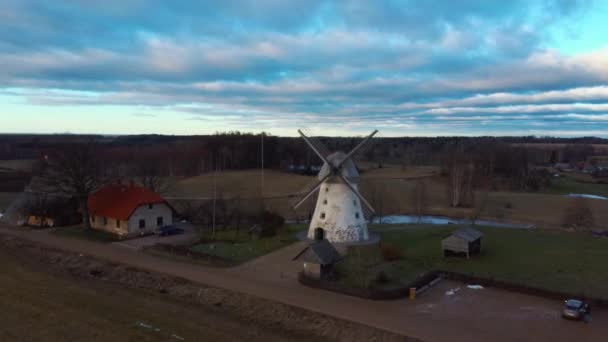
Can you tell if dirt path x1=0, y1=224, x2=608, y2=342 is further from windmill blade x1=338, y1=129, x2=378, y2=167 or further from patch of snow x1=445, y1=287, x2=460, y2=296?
windmill blade x1=338, y1=129, x2=378, y2=167

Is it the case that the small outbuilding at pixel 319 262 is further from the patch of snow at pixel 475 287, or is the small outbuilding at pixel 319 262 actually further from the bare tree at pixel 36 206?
the bare tree at pixel 36 206

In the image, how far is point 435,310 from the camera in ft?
57.4

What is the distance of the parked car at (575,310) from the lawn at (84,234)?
2640 centimetres

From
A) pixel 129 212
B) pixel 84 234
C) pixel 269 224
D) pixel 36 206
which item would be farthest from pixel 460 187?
pixel 36 206

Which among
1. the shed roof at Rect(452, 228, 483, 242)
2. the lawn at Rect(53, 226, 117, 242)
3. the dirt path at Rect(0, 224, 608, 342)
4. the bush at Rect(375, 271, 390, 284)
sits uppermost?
the shed roof at Rect(452, 228, 483, 242)

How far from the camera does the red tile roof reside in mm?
31141

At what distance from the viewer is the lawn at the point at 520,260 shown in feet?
69.4

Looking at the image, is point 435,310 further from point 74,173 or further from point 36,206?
point 36,206

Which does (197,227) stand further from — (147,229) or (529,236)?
(529,236)

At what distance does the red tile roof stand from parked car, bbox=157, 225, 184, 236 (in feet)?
6.82

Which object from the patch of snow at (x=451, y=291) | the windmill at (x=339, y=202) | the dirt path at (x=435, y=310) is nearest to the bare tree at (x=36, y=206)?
the dirt path at (x=435, y=310)

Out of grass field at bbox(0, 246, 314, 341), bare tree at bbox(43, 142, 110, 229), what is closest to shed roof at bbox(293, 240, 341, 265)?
grass field at bbox(0, 246, 314, 341)

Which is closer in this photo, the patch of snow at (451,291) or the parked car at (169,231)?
the patch of snow at (451,291)

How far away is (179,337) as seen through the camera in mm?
14586
